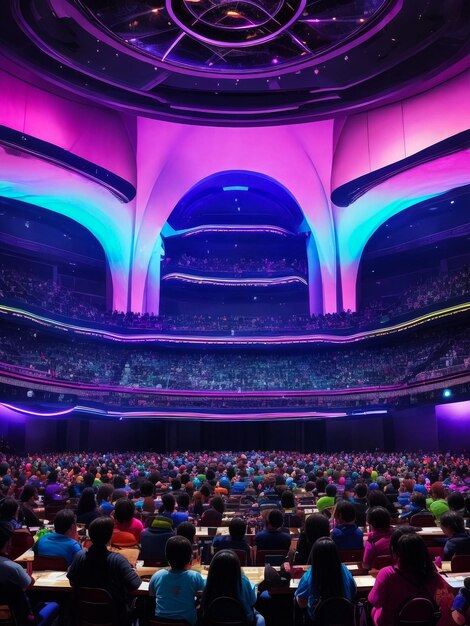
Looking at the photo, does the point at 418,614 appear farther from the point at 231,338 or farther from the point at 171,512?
the point at 231,338

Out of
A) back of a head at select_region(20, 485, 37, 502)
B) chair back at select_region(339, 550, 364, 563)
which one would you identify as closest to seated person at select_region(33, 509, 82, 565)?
chair back at select_region(339, 550, 364, 563)

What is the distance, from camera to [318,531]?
20.9 feet

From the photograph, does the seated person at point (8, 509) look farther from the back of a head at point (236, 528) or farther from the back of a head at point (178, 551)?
A: the back of a head at point (178, 551)

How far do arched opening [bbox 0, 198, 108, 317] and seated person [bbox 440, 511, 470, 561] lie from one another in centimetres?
3484

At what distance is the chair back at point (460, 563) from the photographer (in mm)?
6191

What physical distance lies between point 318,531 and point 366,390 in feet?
113

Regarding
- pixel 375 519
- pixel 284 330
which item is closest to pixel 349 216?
pixel 284 330

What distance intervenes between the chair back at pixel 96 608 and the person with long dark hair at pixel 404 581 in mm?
2263

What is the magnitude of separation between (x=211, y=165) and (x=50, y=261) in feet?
47.7

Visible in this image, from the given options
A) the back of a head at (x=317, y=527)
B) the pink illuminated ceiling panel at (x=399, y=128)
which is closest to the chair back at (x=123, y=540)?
the back of a head at (x=317, y=527)

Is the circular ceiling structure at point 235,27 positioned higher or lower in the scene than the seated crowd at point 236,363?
higher

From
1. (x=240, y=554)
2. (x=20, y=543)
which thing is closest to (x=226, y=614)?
(x=240, y=554)

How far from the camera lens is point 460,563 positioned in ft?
20.3

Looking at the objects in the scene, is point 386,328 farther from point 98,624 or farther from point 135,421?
point 98,624
